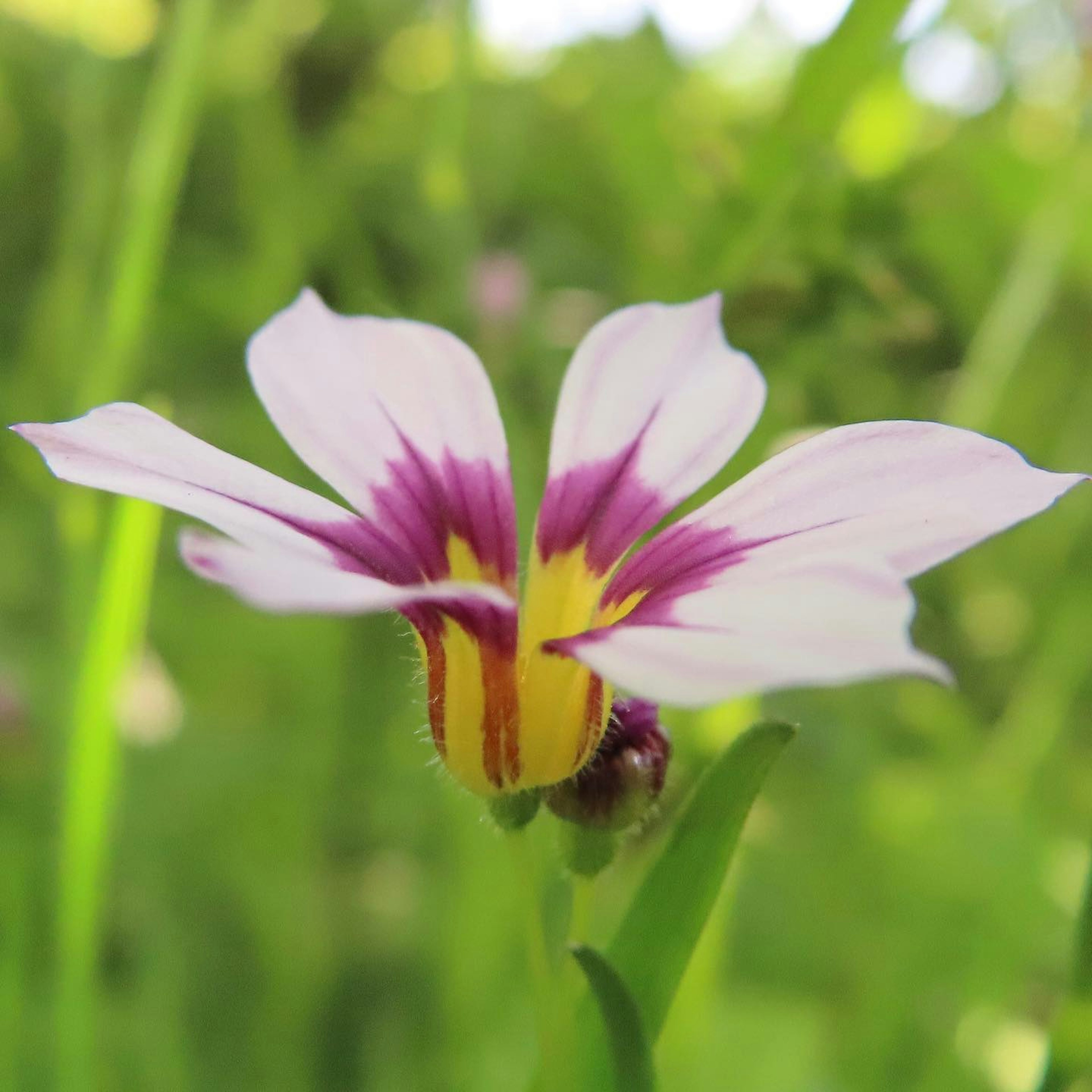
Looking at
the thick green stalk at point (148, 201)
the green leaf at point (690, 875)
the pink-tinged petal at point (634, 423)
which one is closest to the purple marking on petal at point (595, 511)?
the pink-tinged petal at point (634, 423)

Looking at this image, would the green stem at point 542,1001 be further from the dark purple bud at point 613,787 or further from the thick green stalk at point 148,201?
the thick green stalk at point 148,201

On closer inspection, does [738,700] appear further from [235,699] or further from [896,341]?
[235,699]

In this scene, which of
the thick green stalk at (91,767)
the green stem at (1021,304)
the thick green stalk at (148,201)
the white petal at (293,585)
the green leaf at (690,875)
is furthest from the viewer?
the green stem at (1021,304)

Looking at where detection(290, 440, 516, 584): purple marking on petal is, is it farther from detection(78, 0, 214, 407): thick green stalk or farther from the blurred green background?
detection(78, 0, 214, 407): thick green stalk

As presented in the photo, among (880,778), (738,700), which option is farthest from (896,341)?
(880,778)

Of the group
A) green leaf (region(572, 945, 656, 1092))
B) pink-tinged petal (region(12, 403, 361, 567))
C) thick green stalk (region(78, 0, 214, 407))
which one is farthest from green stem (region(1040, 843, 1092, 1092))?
thick green stalk (region(78, 0, 214, 407))
